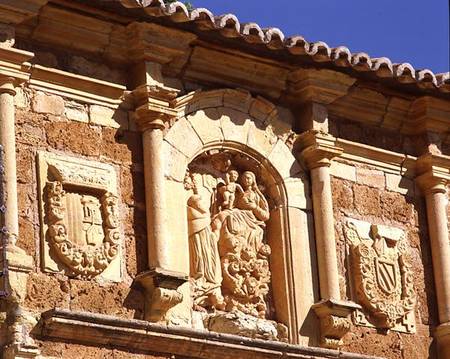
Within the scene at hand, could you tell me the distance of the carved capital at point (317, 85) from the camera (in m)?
15.5

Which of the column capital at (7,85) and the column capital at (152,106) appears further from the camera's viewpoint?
the column capital at (152,106)

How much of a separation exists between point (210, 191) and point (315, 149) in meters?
1.02

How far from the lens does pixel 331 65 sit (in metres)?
15.5

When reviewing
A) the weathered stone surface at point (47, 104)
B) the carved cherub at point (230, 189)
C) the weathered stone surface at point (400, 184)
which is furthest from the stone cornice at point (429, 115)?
the weathered stone surface at point (47, 104)

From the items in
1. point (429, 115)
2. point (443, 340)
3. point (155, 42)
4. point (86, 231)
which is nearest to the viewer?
point (86, 231)

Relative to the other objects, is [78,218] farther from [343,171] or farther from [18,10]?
[343,171]

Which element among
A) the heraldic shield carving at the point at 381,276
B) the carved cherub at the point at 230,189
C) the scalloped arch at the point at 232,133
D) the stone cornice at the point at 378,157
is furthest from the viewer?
the stone cornice at the point at 378,157

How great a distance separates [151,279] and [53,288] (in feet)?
2.62

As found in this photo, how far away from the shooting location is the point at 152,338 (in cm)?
1373

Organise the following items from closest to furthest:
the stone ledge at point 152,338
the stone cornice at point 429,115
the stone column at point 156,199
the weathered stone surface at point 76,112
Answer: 1. the stone ledge at point 152,338
2. the stone column at point 156,199
3. the weathered stone surface at point 76,112
4. the stone cornice at point 429,115

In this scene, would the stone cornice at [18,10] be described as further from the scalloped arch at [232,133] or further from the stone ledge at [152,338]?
the stone ledge at [152,338]

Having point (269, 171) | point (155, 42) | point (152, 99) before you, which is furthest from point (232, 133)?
point (155, 42)

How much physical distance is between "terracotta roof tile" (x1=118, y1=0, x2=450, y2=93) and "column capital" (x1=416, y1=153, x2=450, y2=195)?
601mm

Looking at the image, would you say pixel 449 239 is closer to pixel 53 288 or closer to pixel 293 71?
pixel 293 71
